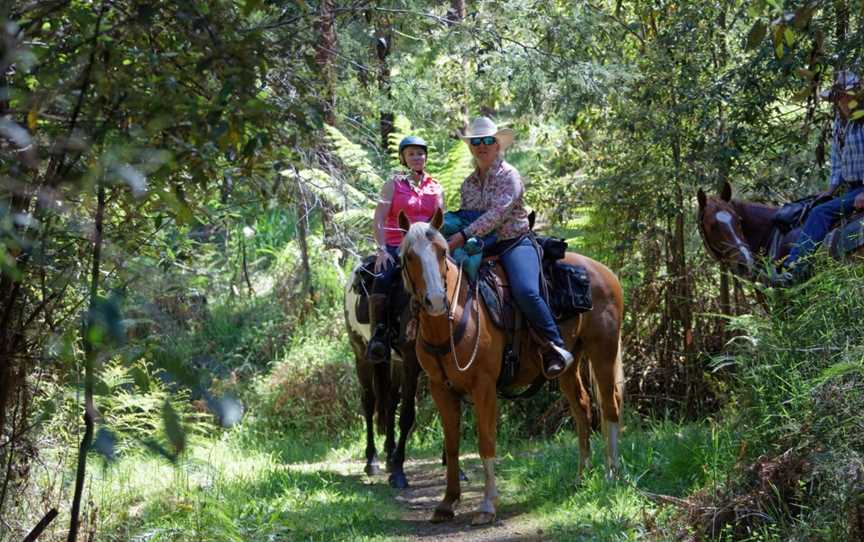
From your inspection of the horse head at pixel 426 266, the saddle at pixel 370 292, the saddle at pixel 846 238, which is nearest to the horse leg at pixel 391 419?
the saddle at pixel 370 292

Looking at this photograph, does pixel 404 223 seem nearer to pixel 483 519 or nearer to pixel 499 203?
pixel 499 203

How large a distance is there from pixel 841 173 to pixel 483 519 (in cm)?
437

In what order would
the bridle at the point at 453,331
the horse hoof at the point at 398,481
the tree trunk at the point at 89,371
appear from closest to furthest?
1. the tree trunk at the point at 89,371
2. the bridle at the point at 453,331
3. the horse hoof at the point at 398,481

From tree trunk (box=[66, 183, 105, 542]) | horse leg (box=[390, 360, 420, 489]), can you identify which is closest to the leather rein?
horse leg (box=[390, 360, 420, 489])

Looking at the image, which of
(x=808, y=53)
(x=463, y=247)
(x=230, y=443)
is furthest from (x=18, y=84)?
(x=230, y=443)

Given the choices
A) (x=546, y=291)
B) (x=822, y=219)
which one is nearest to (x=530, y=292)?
(x=546, y=291)

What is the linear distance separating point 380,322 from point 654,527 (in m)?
3.65

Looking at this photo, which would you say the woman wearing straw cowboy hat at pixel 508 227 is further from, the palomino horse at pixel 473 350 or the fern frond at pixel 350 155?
the fern frond at pixel 350 155

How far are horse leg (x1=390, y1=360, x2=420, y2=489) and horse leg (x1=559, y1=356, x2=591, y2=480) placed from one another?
142 centimetres

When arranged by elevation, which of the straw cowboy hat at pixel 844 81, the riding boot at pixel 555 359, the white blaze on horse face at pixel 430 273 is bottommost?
the riding boot at pixel 555 359

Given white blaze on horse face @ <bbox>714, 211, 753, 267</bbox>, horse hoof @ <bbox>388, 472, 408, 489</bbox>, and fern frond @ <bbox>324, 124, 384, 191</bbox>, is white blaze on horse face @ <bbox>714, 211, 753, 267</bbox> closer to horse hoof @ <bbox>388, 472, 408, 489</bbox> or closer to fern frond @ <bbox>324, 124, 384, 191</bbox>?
horse hoof @ <bbox>388, 472, 408, 489</bbox>

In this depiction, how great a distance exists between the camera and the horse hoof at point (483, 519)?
26.8 ft

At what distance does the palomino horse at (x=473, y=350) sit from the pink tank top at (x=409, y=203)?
1378 millimetres

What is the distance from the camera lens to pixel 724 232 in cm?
1052
